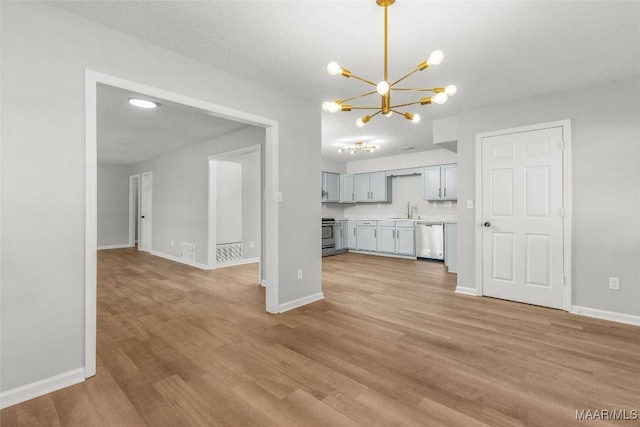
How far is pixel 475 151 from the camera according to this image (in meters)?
4.03

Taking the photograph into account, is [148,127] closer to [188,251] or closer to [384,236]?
[188,251]

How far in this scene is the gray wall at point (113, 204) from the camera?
8484 millimetres

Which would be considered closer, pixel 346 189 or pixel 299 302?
pixel 299 302

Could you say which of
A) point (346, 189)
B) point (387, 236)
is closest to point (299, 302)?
point (387, 236)

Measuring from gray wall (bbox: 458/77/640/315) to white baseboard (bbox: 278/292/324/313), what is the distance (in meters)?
2.93

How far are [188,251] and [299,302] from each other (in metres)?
3.66

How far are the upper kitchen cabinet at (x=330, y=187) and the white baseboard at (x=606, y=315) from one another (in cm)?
566

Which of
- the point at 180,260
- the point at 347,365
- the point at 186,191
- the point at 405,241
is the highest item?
the point at 186,191

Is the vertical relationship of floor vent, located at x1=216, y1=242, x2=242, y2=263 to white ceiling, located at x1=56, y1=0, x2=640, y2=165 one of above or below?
below

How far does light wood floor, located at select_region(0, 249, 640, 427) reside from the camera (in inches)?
66.7

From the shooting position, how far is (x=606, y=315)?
3166 millimetres

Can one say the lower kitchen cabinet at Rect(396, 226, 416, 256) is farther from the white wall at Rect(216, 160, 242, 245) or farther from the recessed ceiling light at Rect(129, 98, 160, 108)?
the recessed ceiling light at Rect(129, 98, 160, 108)

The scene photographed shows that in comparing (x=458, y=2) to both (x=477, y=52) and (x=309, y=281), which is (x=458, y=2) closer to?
(x=477, y=52)

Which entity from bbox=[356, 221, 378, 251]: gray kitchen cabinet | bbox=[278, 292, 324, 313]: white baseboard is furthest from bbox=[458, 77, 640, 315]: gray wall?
bbox=[356, 221, 378, 251]: gray kitchen cabinet
